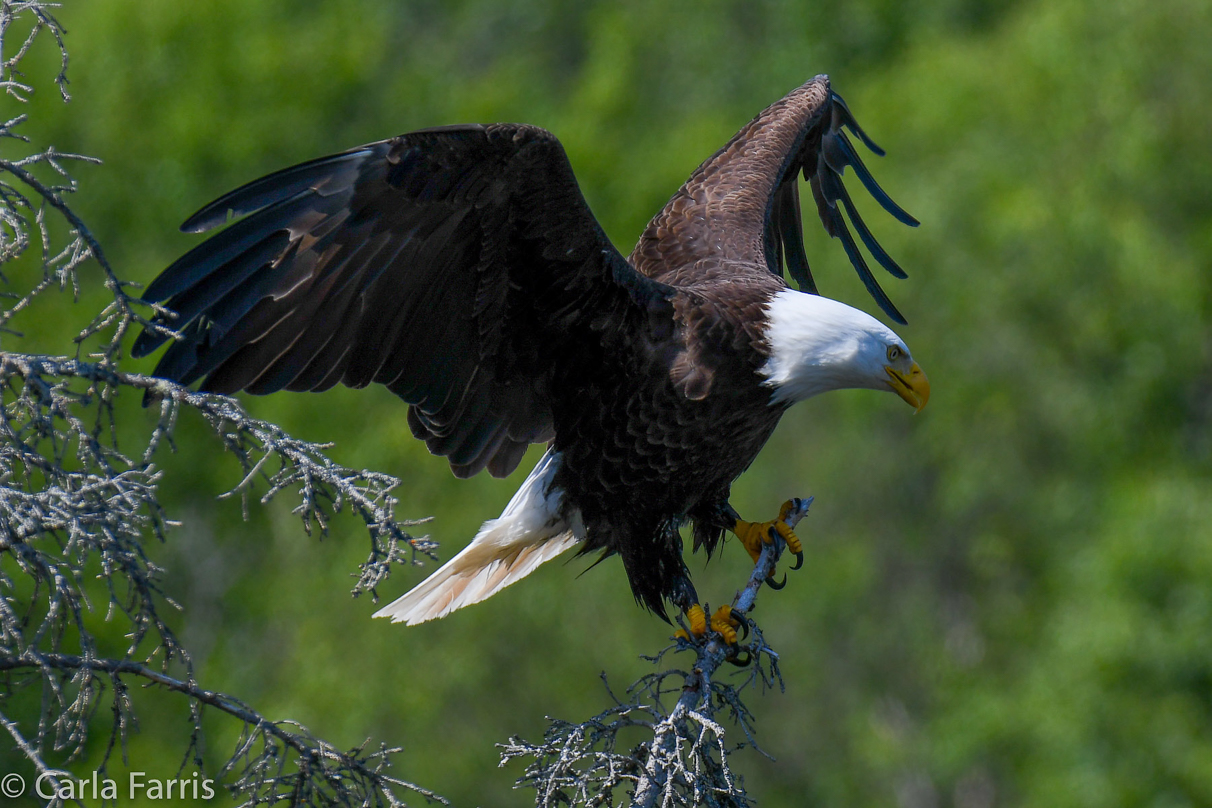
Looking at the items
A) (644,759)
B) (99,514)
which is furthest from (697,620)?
(99,514)

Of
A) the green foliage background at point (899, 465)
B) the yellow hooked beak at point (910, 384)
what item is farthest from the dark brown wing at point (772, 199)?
the green foliage background at point (899, 465)

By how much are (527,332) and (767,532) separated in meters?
1.01

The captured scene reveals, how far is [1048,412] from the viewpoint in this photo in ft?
61.1

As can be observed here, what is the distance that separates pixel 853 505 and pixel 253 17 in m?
13.4

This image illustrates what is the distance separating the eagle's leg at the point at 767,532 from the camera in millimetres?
4535

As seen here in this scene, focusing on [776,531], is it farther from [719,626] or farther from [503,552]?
[503,552]

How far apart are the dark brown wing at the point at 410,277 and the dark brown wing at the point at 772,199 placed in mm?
844

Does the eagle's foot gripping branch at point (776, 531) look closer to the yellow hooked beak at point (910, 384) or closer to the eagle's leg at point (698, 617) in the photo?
the eagle's leg at point (698, 617)

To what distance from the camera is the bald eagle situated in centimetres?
373

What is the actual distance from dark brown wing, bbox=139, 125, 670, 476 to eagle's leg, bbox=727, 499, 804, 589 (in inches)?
31.2

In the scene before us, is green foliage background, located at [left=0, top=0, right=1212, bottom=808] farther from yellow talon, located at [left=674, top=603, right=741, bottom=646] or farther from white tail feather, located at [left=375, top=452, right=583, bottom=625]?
yellow talon, located at [left=674, top=603, right=741, bottom=646]

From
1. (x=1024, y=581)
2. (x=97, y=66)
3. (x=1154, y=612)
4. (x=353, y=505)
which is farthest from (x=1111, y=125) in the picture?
(x=353, y=505)

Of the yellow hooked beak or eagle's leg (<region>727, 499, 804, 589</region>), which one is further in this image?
eagle's leg (<region>727, 499, 804, 589</region>)

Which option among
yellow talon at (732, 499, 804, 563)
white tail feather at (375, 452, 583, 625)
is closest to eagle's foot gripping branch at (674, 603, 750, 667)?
yellow talon at (732, 499, 804, 563)
